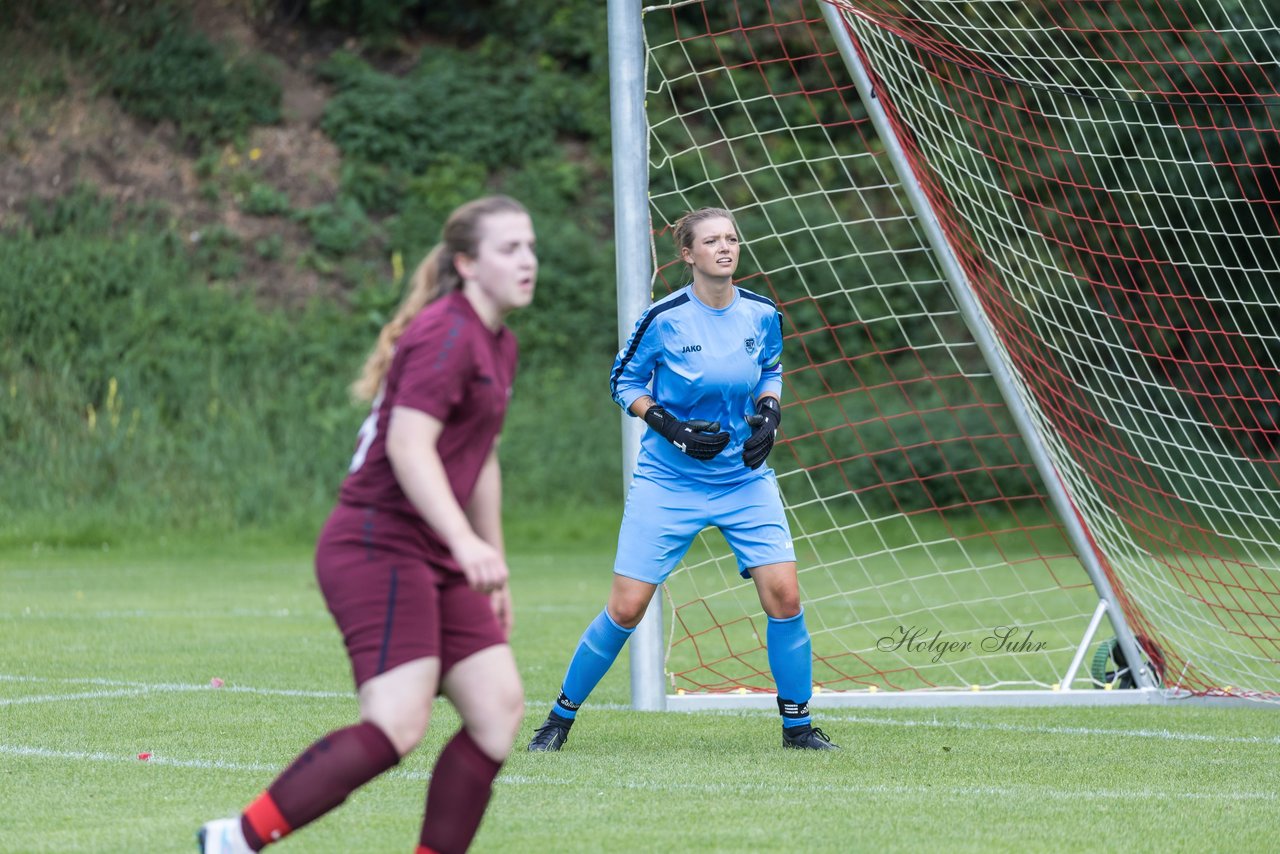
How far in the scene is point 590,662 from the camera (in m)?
6.05

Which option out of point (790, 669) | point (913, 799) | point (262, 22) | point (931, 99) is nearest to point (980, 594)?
point (931, 99)

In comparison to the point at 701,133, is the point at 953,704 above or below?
below

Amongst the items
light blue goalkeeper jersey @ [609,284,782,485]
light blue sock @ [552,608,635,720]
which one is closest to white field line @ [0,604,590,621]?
light blue sock @ [552,608,635,720]

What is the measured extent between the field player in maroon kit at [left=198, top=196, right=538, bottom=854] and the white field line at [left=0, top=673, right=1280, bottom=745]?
11.4 feet

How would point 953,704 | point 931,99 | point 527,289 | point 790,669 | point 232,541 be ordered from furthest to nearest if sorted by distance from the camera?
1. point 232,541
2. point 931,99
3. point 953,704
4. point 790,669
5. point 527,289

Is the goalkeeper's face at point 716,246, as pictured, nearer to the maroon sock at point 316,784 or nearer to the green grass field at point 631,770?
the green grass field at point 631,770

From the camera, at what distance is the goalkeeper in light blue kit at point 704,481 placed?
5996mm

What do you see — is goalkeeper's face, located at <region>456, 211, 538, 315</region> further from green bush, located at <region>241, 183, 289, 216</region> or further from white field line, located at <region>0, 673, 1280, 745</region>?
green bush, located at <region>241, 183, 289, 216</region>

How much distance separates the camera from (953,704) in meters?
7.39

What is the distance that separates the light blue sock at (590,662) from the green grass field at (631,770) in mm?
192

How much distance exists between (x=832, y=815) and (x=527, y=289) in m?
2.02

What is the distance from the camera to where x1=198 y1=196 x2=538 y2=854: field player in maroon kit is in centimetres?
345

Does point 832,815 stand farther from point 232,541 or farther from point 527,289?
point 232,541

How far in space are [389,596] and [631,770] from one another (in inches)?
88.2
